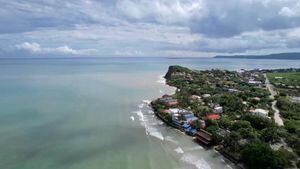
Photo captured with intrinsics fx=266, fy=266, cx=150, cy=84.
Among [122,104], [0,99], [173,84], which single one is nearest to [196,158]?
[122,104]

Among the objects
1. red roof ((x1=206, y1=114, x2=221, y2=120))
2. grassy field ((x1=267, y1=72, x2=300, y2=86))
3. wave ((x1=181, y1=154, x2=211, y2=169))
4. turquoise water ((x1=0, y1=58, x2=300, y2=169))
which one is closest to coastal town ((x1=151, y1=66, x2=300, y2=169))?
red roof ((x1=206, y1=114, x2=221, y2=120))

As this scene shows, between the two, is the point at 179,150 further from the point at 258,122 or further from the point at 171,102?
the point at 171,102

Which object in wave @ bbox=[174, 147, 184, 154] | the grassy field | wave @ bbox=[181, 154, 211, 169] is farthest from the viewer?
the grassy field

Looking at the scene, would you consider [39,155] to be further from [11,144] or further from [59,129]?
[59,129]

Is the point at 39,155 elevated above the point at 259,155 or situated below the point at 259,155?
below

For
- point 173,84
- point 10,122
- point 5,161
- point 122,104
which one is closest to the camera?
point 5,161

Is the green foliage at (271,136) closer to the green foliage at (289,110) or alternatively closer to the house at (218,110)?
the green foliage at (289,110)

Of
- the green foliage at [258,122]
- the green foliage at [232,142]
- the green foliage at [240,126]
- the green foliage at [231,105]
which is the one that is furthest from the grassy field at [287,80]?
the green foliage at [232,142]

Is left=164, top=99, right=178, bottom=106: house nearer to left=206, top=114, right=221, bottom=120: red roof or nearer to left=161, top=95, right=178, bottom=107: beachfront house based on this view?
left=161, top=95, right=178, bottom=107: beachfront house
